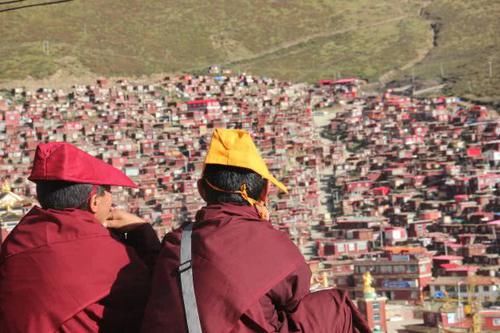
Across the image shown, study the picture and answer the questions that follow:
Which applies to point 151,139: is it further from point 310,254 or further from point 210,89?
point 310,254

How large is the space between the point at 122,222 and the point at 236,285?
52 cm

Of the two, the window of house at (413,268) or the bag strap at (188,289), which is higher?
the bag strap at (188,289)

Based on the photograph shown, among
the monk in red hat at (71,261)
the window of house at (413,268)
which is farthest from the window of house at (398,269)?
the monk in red hat at (71,261)

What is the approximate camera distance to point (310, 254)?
98.9 ft

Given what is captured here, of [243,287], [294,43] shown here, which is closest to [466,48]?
[294,43]

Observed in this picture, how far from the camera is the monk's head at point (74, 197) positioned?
293 cm

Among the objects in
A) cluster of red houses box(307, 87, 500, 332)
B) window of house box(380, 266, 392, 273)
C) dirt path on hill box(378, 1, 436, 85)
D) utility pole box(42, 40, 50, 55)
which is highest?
utility pole box(42, 40, 50, 55)

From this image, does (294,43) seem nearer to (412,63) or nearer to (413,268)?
(412,63)

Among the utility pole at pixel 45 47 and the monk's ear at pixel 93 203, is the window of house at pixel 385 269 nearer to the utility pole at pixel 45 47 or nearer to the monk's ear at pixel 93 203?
the monk's ear at pixel 93 203

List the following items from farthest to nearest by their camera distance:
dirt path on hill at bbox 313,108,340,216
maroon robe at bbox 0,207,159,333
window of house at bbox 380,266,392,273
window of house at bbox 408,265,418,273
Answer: dirt path on hill at bbox 313,108,340,216
window of house at bbox 380,266,392,273
window of house at bbox 408,265,418,273
maroon robe at bbox 0,207,159,333

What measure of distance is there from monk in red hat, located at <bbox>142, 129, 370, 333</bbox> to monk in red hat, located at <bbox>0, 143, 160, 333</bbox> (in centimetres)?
14

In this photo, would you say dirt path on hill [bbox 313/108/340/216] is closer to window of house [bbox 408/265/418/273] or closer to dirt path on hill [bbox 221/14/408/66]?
window of house [bbox 408/265/418/273]

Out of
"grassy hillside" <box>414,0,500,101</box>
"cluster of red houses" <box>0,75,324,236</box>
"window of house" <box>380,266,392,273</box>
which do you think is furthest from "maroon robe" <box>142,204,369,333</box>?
"grassy hillside" <box>414,0,500,101</box>

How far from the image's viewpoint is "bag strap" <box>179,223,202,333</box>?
2.57 m
